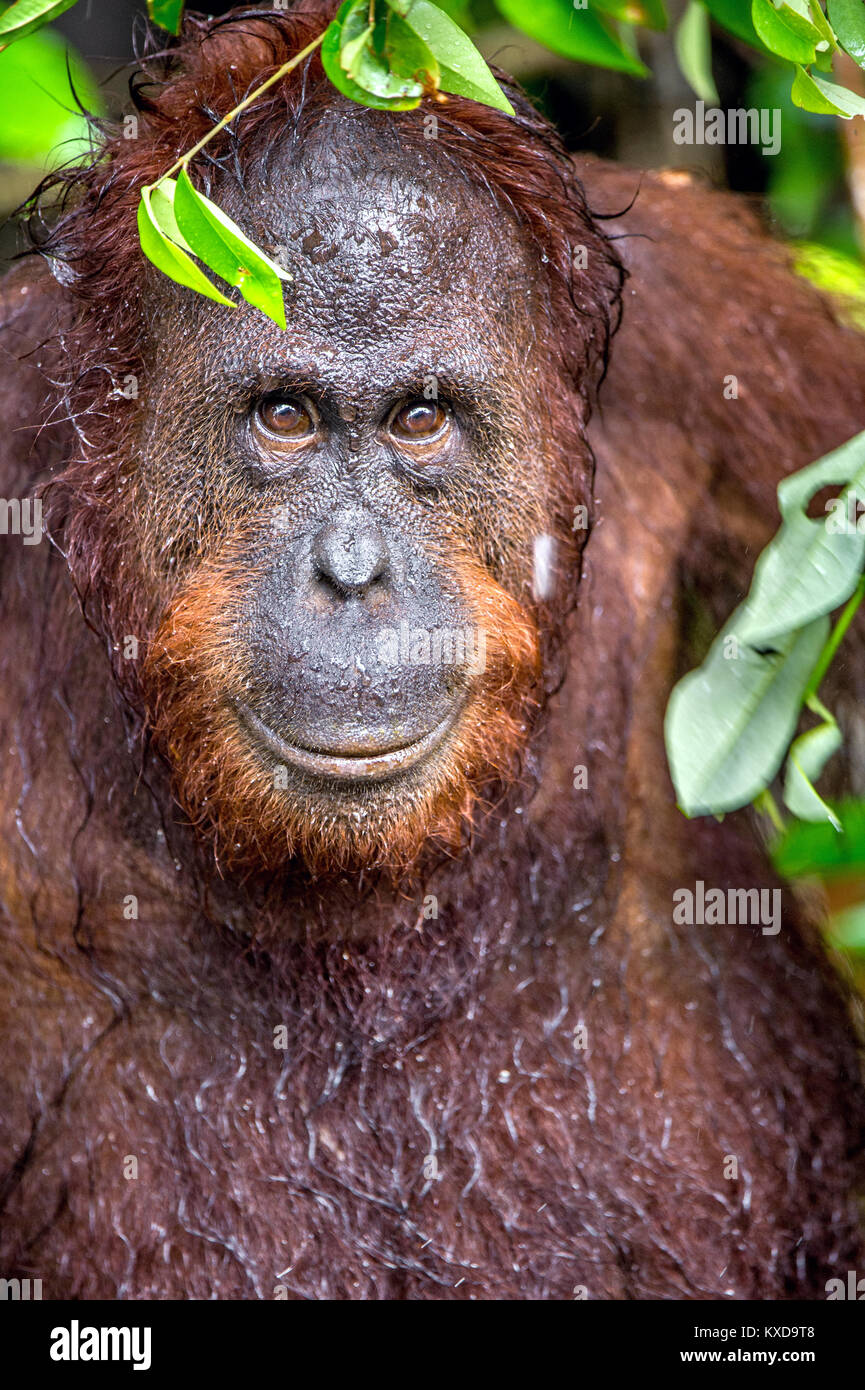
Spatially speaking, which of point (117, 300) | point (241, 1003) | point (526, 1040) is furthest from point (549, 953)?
point (117, 300)

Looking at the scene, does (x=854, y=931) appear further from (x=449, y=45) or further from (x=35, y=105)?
(x=35, y=105)

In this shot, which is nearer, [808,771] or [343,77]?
[343,77]

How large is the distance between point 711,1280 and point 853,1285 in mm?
263

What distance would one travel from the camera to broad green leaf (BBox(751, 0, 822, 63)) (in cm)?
189

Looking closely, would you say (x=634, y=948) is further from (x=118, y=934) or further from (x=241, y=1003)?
(x=118, y=934)

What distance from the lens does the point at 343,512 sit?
2199 millimetres

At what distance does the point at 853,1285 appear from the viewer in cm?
276

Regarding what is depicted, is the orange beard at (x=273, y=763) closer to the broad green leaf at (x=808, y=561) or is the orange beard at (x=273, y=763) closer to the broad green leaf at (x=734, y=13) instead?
the broad green leaf at (x=808, y=561)

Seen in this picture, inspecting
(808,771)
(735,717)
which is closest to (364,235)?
(735,717)

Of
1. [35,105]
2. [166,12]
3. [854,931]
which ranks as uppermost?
→ [35,105]

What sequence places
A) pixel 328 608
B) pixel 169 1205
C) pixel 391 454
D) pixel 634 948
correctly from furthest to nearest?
pixel 634 948
pixel 169 1205
pixel 391 454
pixel 328 608

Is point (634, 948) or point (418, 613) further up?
point (418, 613)

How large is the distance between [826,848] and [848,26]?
126 centimetres

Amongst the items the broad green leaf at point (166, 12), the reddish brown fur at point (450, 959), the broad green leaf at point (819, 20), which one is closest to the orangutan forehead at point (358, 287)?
the reddish brown fur at point (450, 959)
